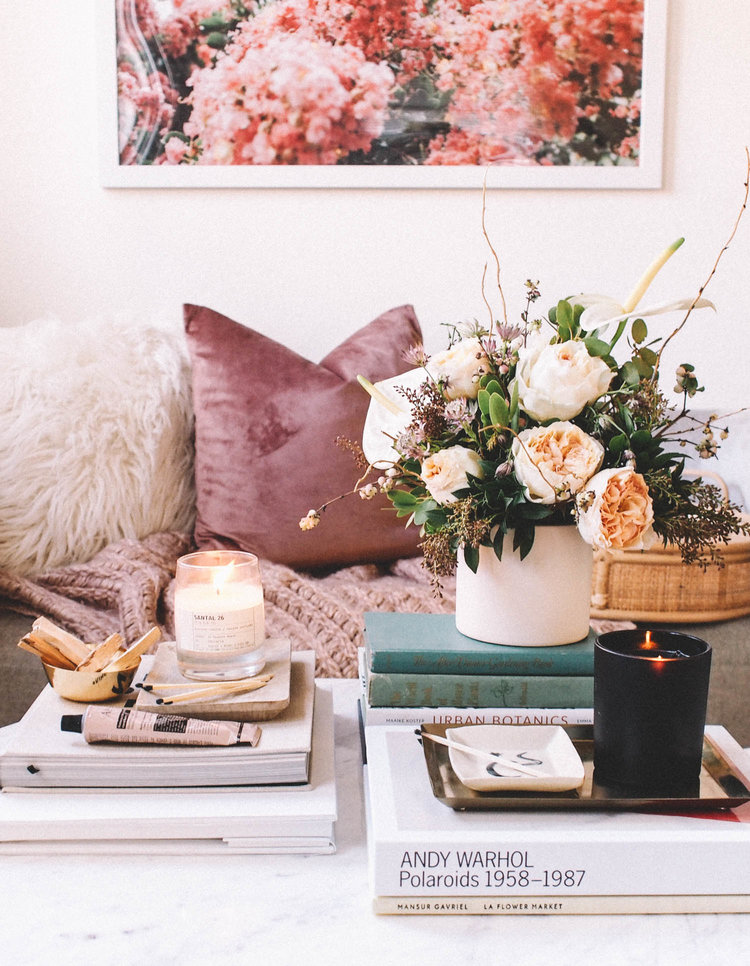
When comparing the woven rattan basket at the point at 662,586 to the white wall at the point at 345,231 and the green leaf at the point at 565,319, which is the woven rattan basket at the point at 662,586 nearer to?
the green leaf at the point at 565,319

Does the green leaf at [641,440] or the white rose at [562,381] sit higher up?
the white rose at [562,381]

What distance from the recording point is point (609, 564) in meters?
1.48

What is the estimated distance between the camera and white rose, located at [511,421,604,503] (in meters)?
0.75

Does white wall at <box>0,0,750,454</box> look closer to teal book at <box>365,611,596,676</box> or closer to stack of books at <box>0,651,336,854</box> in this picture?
teal book at <box>365,611,596,676</box>

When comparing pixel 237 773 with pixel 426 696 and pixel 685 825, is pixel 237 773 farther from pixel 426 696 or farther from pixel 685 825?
pixel 685 825

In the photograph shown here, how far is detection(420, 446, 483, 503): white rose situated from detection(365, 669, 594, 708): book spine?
163 mm

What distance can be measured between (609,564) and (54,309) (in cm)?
152

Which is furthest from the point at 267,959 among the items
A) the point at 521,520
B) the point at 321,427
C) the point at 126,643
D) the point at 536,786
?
the point at 321,427

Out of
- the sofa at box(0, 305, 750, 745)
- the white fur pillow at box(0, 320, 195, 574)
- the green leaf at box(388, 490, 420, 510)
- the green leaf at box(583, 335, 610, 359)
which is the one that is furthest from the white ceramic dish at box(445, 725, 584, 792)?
the white fur pillow at box(0, 320, 195, 574)

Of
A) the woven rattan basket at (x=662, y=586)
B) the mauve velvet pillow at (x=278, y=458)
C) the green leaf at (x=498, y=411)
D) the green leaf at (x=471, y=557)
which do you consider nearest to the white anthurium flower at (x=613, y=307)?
the green leaf at (x=498, y=411)

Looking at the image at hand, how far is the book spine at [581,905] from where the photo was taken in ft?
2.05

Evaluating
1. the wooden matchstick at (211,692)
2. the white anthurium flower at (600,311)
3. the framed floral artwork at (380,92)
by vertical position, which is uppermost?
the framed floral artwork at (380,92)

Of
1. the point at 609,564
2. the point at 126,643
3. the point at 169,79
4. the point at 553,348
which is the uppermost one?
the point at 169,79

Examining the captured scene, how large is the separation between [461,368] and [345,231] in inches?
60.3
